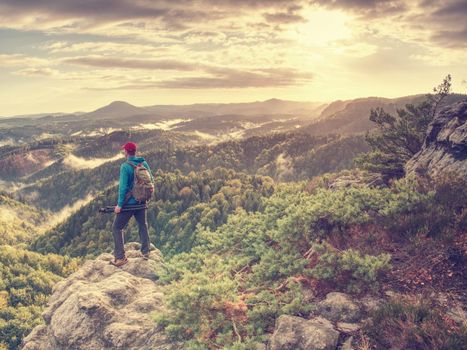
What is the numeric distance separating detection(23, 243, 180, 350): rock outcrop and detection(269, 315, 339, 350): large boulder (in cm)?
318

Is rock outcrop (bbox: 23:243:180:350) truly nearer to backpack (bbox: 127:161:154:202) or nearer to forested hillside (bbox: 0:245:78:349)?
backpack (bbox: 127:161:154:202)

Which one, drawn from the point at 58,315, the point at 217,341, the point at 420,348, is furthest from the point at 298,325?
the point at 58,315

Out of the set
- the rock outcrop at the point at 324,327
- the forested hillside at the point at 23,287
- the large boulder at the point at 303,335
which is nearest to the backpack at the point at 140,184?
the rock outcrop at the point at 324,327

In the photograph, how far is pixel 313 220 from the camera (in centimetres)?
1361

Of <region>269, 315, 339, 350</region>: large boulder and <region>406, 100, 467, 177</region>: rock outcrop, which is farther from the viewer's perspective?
<region>406, 100, 467, 177</region>: rock outcrop

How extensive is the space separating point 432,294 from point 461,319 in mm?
988

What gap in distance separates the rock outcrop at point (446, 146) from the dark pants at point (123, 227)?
39.3 feet

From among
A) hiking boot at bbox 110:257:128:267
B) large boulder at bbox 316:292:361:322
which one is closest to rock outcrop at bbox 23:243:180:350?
hiking boot at bbox 110:257:128:267

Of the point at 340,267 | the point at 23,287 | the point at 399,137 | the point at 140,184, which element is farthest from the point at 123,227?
the point at 23,287

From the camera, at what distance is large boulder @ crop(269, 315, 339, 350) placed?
9086 millimetres

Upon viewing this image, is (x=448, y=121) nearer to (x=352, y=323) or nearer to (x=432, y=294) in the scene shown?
(x=432, y=294)

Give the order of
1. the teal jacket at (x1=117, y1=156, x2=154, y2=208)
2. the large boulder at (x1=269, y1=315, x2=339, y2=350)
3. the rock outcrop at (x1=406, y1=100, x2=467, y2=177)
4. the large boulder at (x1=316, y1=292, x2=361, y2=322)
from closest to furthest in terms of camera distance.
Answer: the large boulder at (x1=269, y1=315, x2=339, y2=350)
the large boulder at (x1=316, y1=292, x2=361, y2=322)
the teal jacket at (x1=117, y1=156, x2=154, y2=208)
the rock outcrop at (x1=406, y1=100, x2=467, y2=177)

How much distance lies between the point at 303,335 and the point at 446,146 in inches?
502

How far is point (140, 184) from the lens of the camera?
14219 millimetres
